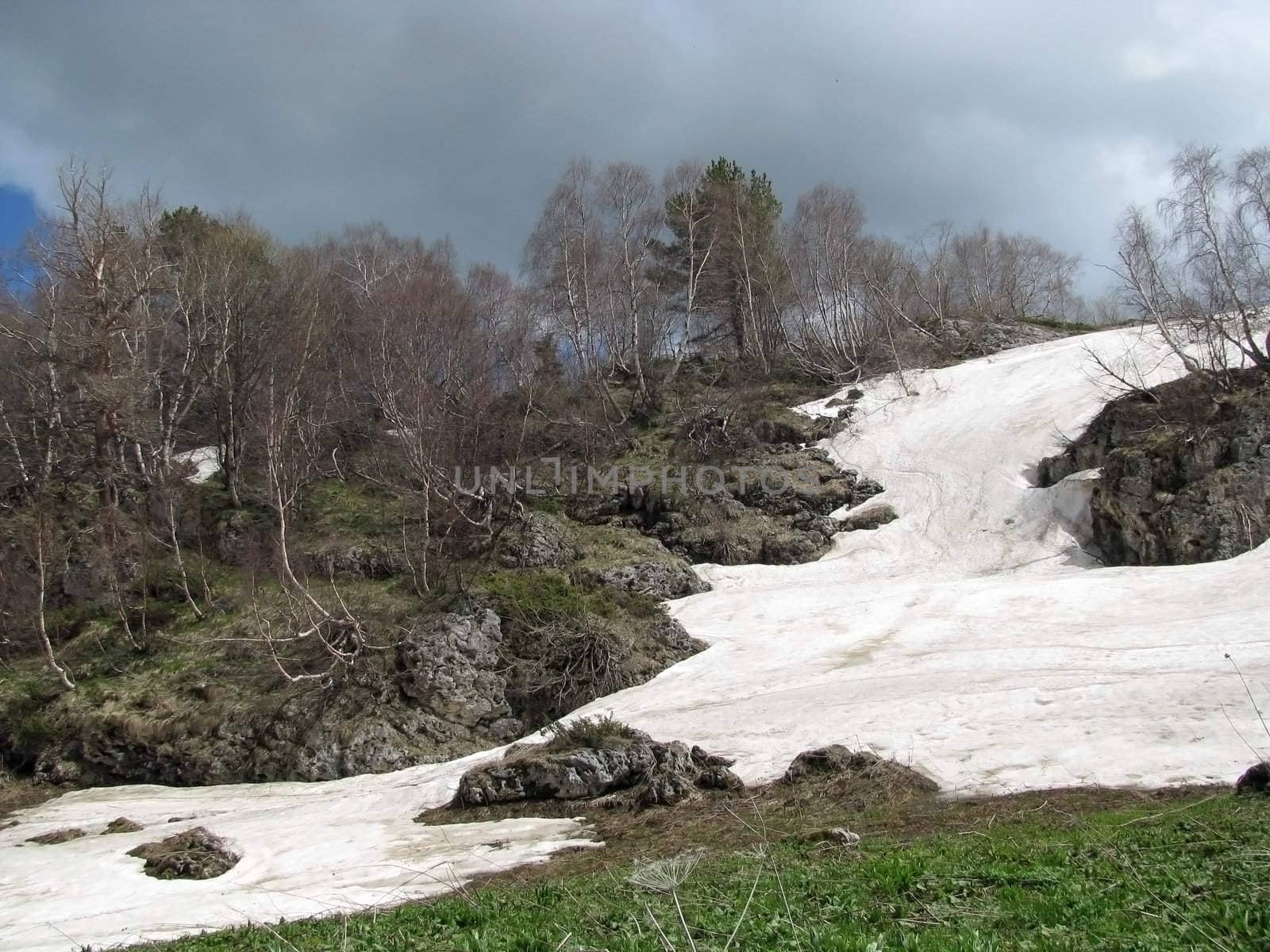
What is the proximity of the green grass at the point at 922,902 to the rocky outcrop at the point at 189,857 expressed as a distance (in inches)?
177

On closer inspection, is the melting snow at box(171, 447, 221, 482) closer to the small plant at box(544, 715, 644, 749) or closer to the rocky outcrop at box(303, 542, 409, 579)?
the rocky outcrop at box(303, 542, 409, 579)

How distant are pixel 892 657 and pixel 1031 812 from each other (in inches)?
360

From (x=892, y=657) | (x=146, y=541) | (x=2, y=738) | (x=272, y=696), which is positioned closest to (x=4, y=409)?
(x=146, y=541)

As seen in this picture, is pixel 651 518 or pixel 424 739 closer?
pixel 424 739

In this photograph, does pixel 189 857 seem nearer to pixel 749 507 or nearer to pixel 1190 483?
pixel 749 507

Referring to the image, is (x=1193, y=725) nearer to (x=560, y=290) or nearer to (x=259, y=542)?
(x=259, y=542)

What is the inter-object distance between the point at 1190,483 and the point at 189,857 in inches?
983

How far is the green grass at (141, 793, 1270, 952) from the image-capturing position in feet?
15.4

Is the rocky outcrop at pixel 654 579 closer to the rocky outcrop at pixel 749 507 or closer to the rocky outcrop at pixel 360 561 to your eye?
the rocky outcrop at pixel 749 507

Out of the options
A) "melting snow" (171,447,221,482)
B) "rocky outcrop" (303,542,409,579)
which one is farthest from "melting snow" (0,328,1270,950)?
"melting snow" (171,447,221,482)

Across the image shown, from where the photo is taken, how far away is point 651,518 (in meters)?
Answer: 30.5

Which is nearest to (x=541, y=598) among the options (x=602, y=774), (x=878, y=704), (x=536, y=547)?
(x=536, y=547)

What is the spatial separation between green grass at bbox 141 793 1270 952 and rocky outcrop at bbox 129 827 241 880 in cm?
449

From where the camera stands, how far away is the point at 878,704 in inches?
586
